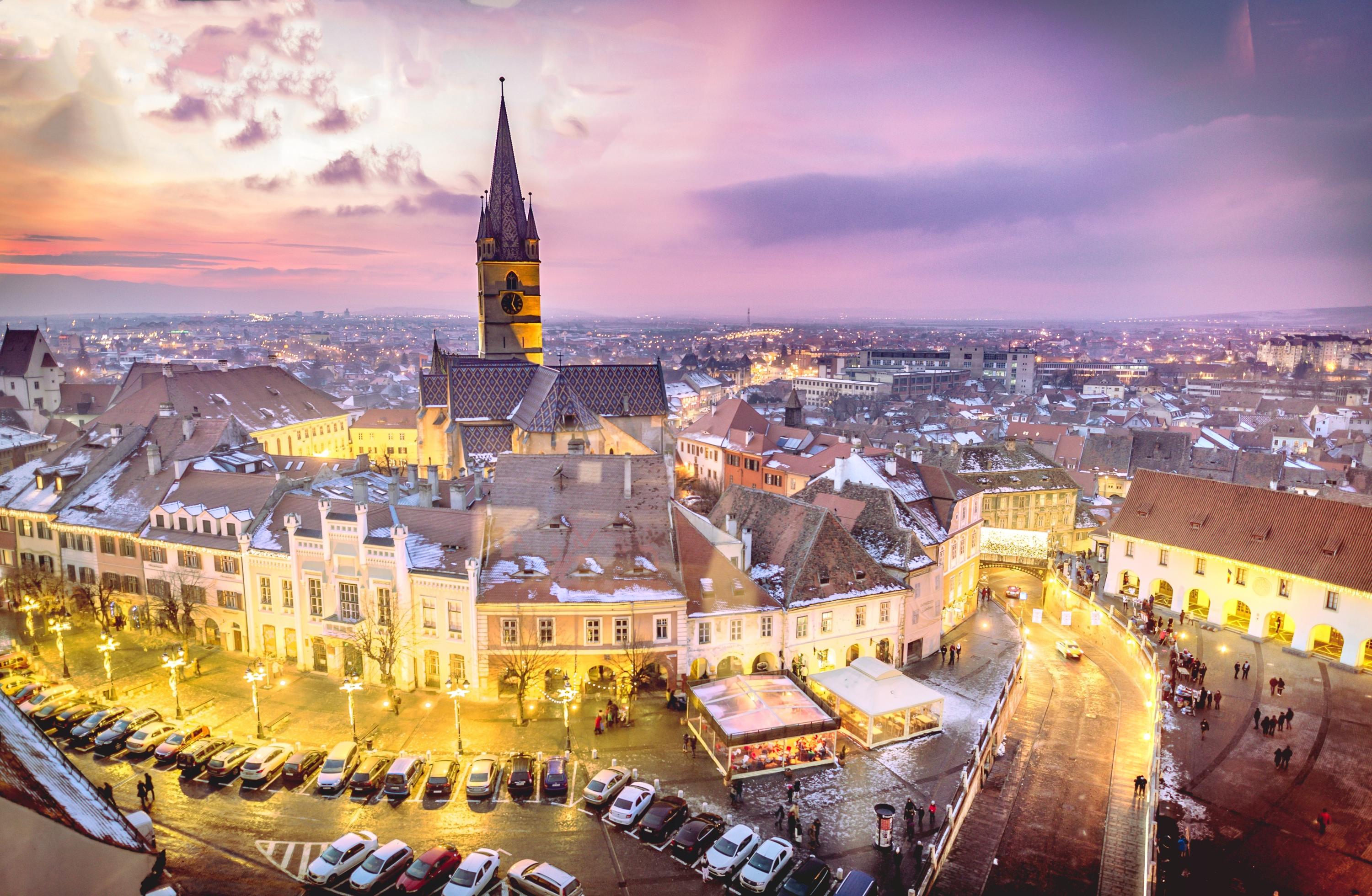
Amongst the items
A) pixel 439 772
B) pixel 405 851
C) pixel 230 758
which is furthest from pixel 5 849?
pixel 230 758

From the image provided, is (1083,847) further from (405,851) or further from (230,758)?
(230,758)

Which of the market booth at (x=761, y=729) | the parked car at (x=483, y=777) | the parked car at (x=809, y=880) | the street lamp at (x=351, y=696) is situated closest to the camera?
the parked car at (x=809, y=880)

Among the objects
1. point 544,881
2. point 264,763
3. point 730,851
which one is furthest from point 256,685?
point 730,851

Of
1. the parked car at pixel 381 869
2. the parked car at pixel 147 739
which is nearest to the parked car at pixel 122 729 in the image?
the parked car at pixel 147 739

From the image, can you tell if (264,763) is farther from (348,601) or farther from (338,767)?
(348,601)

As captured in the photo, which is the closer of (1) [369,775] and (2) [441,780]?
(2) [441,780]

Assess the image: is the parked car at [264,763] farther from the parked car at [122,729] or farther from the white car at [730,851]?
the white car at [730,851]
